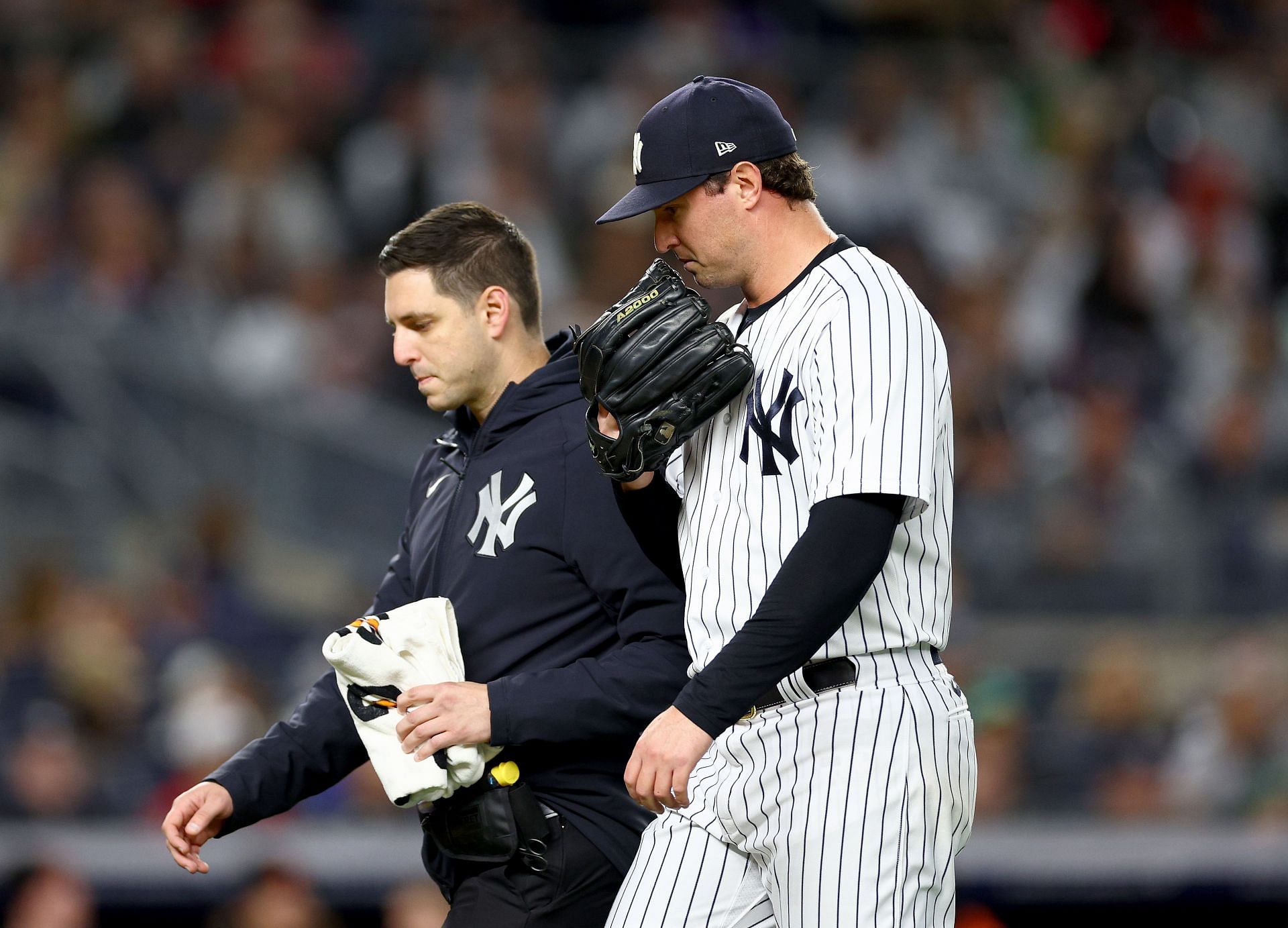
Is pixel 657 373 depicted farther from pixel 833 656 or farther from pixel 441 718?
pixel 441 718

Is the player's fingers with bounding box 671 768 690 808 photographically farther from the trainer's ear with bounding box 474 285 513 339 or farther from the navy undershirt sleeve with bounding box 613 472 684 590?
the trainer's ear with bounding box 474 285 513 339

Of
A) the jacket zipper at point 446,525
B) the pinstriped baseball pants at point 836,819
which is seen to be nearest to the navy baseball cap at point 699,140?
the jacket zipper at point 446,525

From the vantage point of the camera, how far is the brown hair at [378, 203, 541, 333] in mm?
3018

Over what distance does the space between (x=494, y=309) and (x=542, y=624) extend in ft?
1.86

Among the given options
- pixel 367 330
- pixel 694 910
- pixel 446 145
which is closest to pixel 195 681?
pixel 367 330

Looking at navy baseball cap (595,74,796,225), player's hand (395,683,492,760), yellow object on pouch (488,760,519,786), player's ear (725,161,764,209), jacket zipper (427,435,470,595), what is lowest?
yellow object on pouch (488,760,519,786)

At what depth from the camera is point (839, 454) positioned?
94.1 inches

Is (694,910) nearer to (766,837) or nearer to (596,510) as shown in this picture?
(766,837)

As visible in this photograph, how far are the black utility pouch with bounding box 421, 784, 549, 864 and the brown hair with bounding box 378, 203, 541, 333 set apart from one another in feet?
2.78

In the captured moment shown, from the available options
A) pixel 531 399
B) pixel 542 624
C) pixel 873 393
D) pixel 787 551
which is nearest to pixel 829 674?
pixel 787 551

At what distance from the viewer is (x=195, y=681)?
6.21m

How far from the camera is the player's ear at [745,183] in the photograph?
8.49 feet

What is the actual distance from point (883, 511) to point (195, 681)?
436 centimetres

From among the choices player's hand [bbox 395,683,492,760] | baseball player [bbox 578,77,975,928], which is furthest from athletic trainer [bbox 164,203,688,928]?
baseball player [bbox 578,77,975,928]
